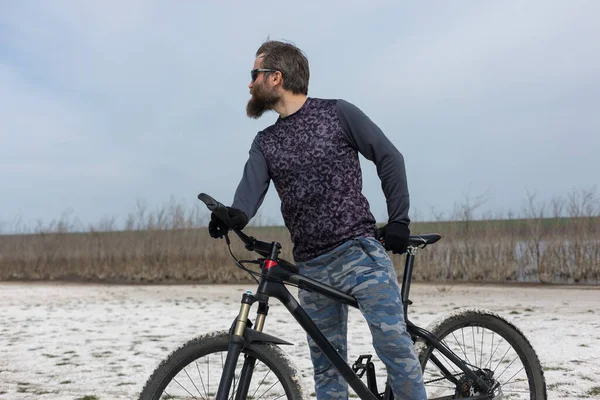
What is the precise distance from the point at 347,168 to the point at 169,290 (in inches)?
450

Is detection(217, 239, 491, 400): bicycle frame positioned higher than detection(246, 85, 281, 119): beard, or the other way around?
detection(246, 85, 281, 119): beard

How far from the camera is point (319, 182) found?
7.82 ft

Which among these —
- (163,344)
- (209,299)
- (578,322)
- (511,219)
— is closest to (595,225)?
(511,219)

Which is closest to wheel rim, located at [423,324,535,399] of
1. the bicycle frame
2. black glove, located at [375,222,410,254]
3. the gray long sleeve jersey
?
the bicycle frame

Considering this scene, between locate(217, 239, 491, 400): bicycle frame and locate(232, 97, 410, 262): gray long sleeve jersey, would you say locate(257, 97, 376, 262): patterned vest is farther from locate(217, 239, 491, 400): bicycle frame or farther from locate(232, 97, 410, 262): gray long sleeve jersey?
locate(217, 239, 491, 400): bicycle frame

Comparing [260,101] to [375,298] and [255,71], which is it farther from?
[375,298]

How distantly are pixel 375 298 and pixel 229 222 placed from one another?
2.11 feet

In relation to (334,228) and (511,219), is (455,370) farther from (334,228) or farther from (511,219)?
(511,219)

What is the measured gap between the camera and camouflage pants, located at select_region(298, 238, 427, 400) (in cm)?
238

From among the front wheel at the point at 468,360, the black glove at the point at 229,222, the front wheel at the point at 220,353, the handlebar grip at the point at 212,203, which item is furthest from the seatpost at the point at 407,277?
the handlebar grip at the point at 212,203

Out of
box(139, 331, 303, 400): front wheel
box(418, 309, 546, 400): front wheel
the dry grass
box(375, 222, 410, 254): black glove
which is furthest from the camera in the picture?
the dry grass

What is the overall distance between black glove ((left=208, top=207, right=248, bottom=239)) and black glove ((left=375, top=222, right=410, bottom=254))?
1.80ft

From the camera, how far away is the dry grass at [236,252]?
14070 mm

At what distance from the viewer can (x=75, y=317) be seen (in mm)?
8906
